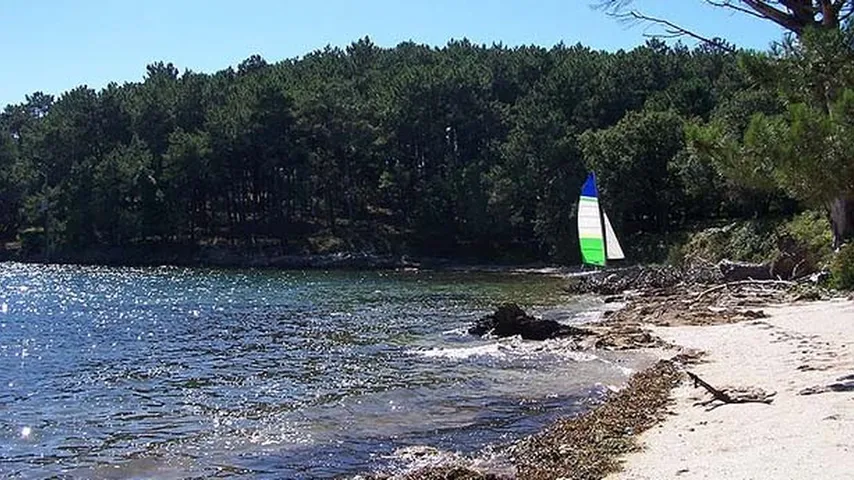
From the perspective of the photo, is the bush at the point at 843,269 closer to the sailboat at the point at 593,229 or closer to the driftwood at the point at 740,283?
the driftwood at the point at 740,283

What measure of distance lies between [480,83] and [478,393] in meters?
75.9

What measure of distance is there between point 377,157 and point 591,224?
2058 inches

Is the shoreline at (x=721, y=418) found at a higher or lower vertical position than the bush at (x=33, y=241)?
lower

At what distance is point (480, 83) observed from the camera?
91.6 metres

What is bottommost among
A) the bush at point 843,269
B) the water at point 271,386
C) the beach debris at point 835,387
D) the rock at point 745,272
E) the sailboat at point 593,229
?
the water at point 271,386

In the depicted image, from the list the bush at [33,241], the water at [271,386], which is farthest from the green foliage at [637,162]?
the bush at [33,241]

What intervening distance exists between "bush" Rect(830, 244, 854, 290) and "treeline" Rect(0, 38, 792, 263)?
35.1m

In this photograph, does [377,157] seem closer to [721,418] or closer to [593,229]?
[593,229]

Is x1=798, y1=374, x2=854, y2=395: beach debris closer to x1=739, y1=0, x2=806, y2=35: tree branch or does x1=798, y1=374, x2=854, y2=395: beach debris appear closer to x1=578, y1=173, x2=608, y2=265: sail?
x1=739, y1=0, x2=806, y2=35: tree branch

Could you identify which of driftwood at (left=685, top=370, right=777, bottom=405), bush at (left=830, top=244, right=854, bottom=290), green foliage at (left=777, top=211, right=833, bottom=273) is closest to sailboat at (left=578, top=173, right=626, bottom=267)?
green foliage at (left=777, top=211, right=833, bottom=273)

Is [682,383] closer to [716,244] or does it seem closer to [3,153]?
[716,244]

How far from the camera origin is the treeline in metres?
71.1

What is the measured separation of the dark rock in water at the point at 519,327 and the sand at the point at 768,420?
5457mm

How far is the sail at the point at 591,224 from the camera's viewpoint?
41281 millimetres
